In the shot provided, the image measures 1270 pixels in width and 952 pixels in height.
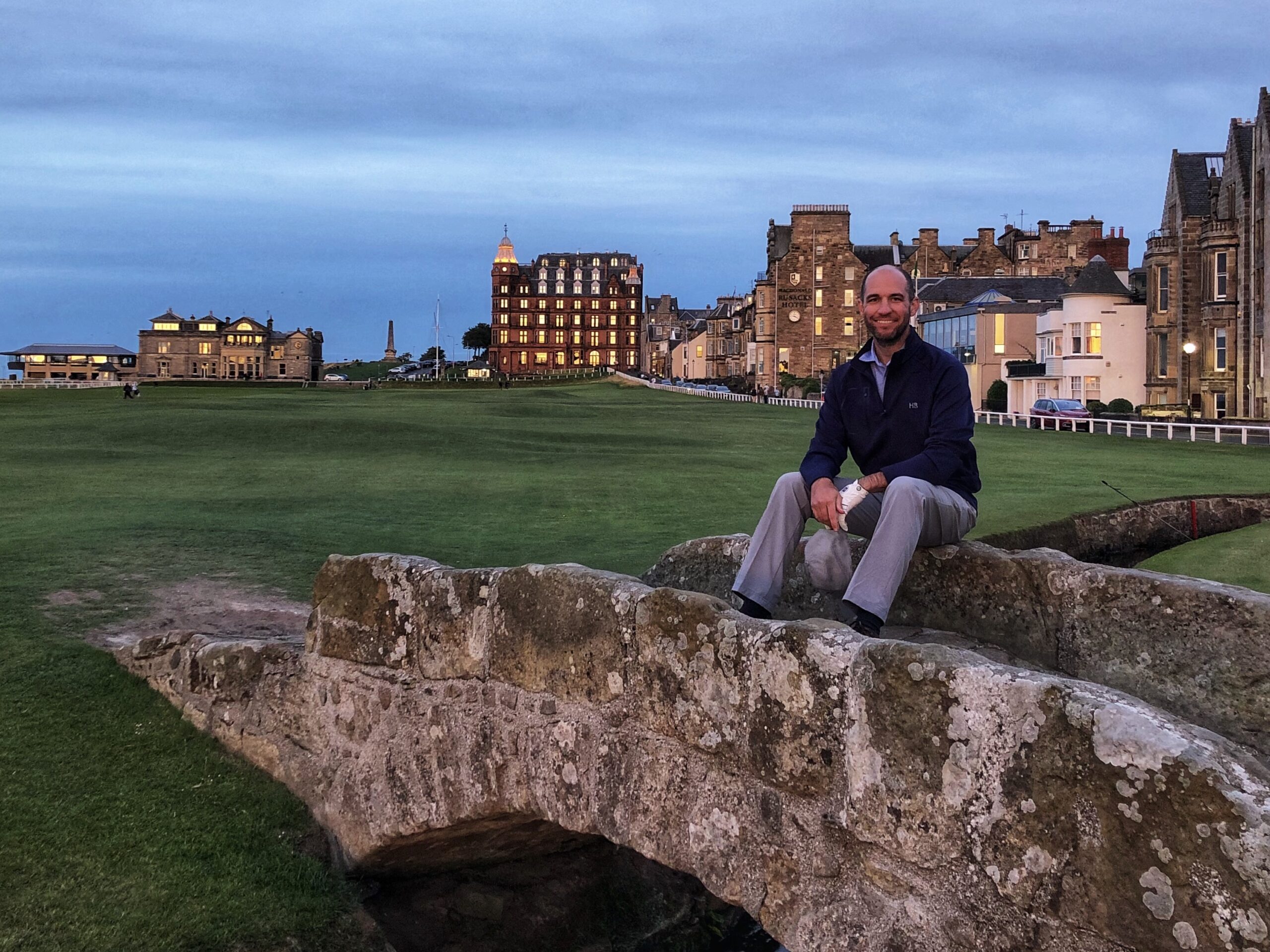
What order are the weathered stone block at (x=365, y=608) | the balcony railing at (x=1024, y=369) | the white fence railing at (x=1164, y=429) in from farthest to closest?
the balcony railing at (x=1024, y=369), the white fence railing at (x=1164, y=429), the weathered stone block at (x=365, y=608)

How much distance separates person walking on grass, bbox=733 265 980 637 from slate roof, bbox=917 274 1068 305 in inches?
3132

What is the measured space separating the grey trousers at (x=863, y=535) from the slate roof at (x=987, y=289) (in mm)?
79842

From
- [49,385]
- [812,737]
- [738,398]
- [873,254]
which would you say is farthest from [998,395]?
[49,385]

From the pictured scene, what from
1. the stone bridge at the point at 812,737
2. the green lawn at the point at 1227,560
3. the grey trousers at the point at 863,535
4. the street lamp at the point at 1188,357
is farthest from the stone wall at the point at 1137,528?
the street lamp at the point at 1188,357

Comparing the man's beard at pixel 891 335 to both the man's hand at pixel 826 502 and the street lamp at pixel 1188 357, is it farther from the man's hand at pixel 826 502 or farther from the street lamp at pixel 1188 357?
the street lamp at pixel 1188 357

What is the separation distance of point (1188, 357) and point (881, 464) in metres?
60.4

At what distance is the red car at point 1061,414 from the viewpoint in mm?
48938

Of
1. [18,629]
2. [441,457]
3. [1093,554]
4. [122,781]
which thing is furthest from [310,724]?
[441,457]

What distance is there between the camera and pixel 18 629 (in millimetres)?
9578

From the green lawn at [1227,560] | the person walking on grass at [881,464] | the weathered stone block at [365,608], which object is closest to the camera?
the person walking on grass at [881,464]

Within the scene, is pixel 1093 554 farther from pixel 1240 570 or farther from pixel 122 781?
pixel 122 781

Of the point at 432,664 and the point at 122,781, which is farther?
the point at 122,781

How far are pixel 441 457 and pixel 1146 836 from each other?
2652 cm

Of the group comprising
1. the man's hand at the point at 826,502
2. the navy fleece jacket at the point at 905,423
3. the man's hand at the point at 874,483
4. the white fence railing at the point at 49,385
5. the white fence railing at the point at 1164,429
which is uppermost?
the white fence railing at the point at 49,385
